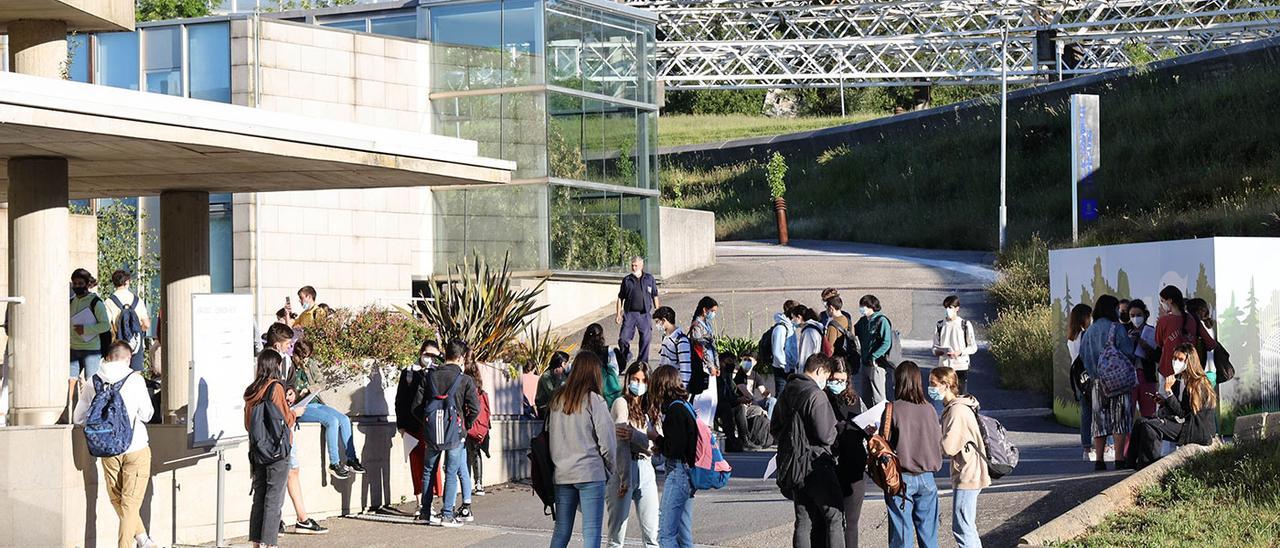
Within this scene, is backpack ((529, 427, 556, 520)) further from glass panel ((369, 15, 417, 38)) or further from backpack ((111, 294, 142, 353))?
glass panel ((369, 15, 417, 38))

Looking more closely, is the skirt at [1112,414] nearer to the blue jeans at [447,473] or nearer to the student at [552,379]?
the student at [552,379]

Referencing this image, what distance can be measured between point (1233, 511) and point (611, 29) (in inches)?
Result: 792

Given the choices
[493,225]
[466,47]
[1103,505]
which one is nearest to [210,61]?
[466,47]

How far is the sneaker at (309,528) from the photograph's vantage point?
45.8 ft

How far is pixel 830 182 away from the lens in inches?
2192

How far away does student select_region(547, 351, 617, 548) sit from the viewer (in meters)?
10.7

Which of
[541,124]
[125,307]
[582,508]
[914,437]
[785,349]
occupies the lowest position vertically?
[582,508]

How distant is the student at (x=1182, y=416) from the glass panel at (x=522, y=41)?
55.5ft

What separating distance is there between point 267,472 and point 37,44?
5.37 metres

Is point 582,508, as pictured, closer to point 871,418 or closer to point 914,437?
point 871,418

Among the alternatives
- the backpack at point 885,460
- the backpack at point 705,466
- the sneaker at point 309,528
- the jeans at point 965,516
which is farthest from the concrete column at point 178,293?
the jeans at point 965,516

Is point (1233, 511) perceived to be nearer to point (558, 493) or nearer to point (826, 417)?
point (826, 417)

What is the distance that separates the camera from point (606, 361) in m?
17.3

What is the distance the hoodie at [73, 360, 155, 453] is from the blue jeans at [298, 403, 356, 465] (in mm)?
2448
